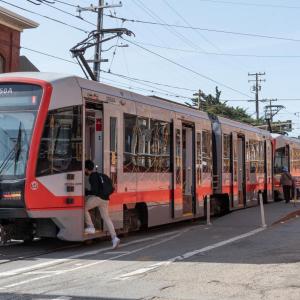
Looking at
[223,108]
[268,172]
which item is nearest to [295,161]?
[268,172]

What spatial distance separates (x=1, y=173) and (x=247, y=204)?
14.8 metres

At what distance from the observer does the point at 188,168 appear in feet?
58.5

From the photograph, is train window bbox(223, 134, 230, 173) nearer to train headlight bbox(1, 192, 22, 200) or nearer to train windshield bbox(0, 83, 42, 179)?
train windshield bbox(0, 83, 42, 179)

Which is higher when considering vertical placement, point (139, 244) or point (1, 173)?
point (1, 173)

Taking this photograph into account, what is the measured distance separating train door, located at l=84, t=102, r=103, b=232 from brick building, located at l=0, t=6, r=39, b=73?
67.7 feet

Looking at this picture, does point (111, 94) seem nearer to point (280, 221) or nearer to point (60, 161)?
point (60, 161)

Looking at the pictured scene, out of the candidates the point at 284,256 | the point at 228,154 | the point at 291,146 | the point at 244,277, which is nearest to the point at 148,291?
the point at 244,277

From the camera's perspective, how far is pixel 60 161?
1165 cm

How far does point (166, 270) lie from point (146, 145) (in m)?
5.52

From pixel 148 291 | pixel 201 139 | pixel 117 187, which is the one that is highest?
pixel 201 139

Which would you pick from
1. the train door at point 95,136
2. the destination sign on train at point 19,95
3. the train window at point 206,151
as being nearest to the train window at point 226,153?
the train window at point 206,151

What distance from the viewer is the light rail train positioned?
11.4 metres

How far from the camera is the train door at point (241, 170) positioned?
2345 centimetres

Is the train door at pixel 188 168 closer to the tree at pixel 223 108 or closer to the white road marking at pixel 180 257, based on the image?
the white road marking at pixel 180 257
